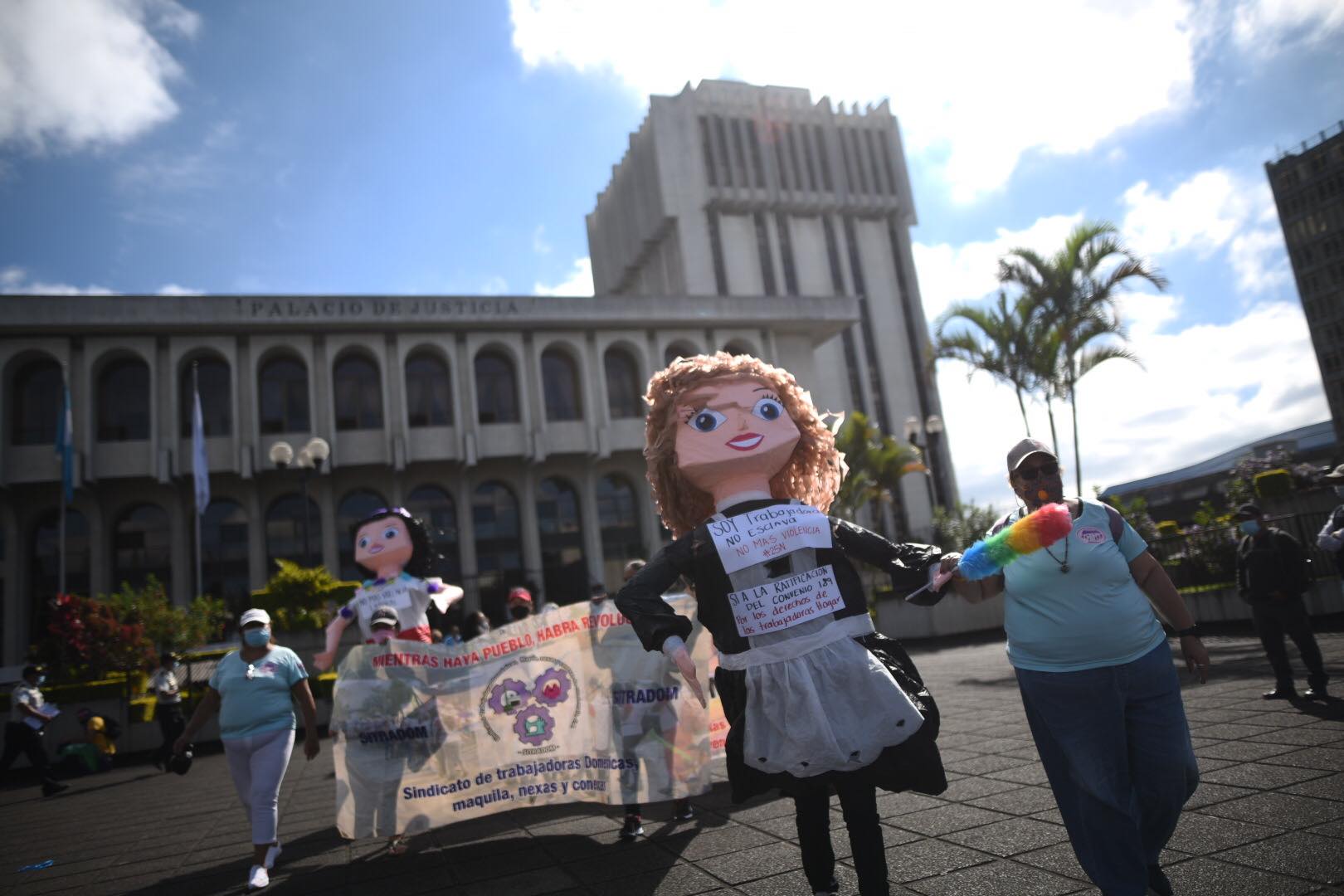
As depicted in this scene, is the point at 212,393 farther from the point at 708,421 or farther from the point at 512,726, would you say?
the point at 708,421

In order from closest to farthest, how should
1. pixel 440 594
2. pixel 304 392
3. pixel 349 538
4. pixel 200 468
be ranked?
pixel 440 594, pixel 200 468, pixel 349 538, pixel 304 392

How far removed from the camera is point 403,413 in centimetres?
2705

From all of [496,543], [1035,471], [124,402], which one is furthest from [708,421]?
[124,402]

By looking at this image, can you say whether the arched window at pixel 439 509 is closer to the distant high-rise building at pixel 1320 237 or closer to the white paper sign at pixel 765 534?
the white paper sign at pixel 765 534

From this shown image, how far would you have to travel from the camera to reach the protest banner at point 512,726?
553 centimetres

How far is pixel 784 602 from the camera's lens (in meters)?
3.23

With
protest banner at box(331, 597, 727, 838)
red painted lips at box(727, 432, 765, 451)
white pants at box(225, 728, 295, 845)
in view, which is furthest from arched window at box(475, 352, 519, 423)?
red painted lips at box(727, 432, 765, 451)

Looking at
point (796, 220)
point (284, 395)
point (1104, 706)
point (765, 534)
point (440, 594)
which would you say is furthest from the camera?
point (796, 220)

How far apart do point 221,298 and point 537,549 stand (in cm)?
1256

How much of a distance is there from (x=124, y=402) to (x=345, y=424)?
6.49m

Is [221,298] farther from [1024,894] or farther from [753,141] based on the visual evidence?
[753,141]

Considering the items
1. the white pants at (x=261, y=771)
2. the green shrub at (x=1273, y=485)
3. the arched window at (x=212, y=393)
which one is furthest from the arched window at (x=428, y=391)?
the white pants at (x=261, y=771)

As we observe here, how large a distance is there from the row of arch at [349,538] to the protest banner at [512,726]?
18.6 meters

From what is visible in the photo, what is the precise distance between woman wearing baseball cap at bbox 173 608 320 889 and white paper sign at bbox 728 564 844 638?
133 inches
